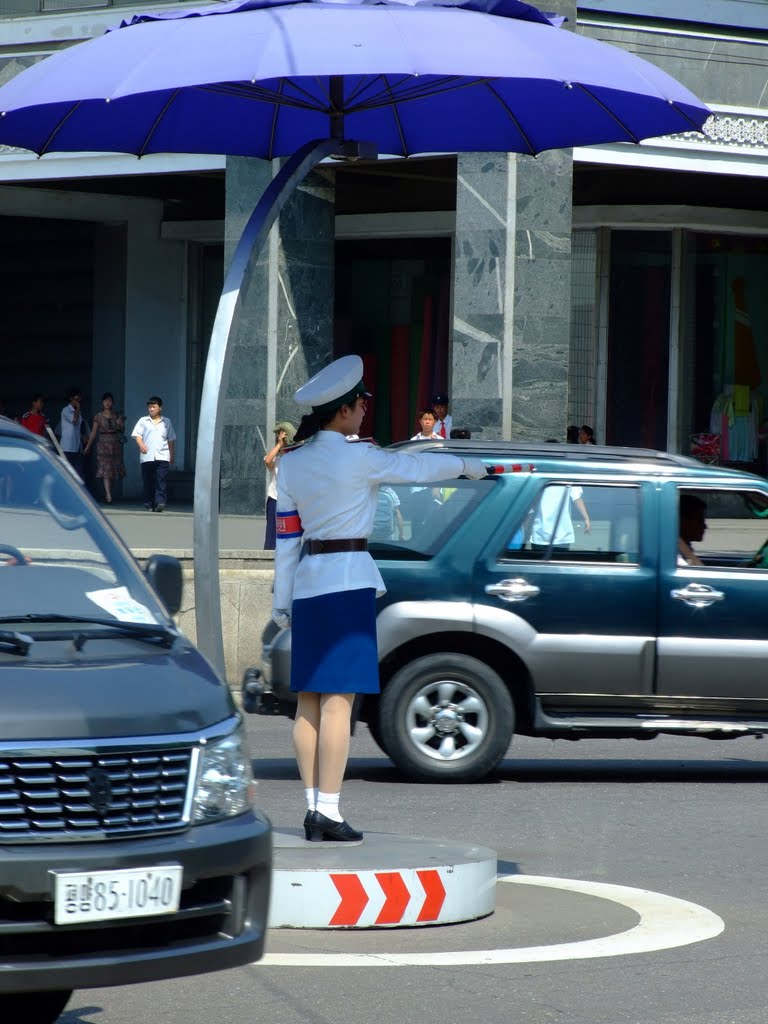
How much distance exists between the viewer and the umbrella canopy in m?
6.05

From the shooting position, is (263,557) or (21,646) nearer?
(21,646)

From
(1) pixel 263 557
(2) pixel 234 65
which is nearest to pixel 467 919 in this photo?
(2) pixel 234 65

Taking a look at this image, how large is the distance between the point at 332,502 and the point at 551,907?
5.55 feet

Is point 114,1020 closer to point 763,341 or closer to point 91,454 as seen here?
point 763,341

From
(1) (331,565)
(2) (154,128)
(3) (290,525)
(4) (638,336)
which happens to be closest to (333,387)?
(3) (290,525)

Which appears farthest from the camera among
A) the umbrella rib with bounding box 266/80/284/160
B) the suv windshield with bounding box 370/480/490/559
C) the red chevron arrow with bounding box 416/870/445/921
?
the suv windshield with bounding box 370/480/490/559

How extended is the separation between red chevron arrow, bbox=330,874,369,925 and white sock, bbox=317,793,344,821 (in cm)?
50

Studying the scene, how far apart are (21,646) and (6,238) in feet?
98.4

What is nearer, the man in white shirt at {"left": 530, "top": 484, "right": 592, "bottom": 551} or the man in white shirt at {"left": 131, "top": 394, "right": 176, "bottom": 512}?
the man in white shirt at {"left": 530, "top": 484, "right": 592, "bottom": 551}

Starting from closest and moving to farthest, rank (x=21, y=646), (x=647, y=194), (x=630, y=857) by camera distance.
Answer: (x=21, y=646) < (x=630, y=857) < (x=647, y=194)

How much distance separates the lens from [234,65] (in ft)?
19.7

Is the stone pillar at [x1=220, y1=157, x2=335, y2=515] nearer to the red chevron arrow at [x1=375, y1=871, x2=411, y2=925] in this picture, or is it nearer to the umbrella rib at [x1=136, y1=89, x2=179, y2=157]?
the umbrella rib at [x1=136, y1=89, x2=179, y2=157]

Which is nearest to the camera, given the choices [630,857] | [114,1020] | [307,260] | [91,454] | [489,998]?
[114,1020]

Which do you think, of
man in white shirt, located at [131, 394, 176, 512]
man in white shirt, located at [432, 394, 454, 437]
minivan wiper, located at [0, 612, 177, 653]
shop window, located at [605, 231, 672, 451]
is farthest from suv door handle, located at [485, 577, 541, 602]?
shop window, located at [605, 231, 672, 451]
